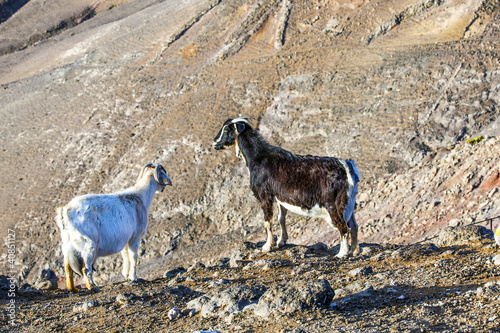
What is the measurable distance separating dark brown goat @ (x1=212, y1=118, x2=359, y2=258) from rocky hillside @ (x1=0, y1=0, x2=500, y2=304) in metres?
9.17

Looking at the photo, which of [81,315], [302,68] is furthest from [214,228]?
[81,315]

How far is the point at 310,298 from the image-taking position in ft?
22.7

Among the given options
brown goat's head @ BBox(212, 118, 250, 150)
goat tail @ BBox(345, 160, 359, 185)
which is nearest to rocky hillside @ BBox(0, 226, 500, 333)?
goat tail @ BBox(345, 160, 359, 185)

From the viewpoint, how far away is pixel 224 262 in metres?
13.1

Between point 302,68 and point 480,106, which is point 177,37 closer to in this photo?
point 302,68

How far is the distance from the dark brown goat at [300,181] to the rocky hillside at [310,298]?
911 millimetres

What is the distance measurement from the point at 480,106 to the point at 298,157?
20580 millimetres

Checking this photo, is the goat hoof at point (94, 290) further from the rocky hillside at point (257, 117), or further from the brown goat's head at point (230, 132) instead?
the rocky hillside at point (257, 117)

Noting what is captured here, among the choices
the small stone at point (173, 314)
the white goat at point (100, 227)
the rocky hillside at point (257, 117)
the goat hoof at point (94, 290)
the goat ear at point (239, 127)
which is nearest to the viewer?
the small stone at point (173, 314)

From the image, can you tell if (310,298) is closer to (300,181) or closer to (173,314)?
(173,314)

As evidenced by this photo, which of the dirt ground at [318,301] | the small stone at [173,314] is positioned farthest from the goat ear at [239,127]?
the small stone at [173,314]

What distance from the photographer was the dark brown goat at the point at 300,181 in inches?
440

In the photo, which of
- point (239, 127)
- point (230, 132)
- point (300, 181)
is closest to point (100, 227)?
point (230, 132)

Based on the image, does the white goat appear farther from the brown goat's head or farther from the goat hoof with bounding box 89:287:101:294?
the brown goat's head
